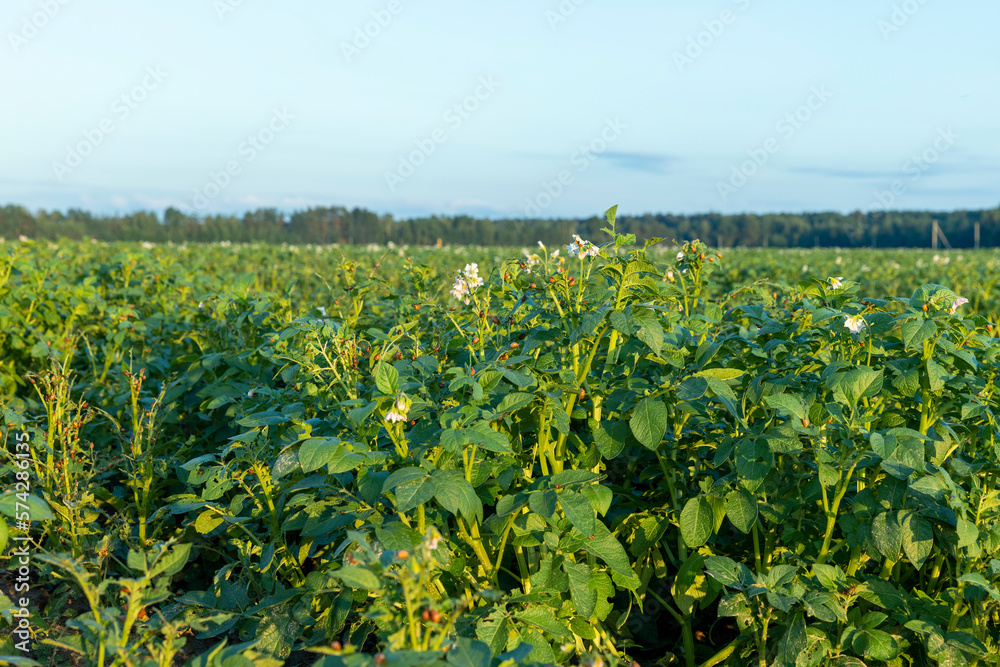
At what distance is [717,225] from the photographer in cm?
5950

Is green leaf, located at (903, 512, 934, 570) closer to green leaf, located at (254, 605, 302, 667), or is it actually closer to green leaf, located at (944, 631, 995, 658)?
green leaf, located at (944, 631, 995, 658)

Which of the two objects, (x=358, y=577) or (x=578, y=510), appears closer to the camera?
(x=358, y=577)

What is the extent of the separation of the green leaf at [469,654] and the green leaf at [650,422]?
76 cm

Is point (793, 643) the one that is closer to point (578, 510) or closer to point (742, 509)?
point (742, 509)

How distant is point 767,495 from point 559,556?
0.66 meters

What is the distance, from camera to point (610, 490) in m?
1.70

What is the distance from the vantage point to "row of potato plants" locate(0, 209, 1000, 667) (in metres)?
1.58

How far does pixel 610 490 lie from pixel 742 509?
1.28 feet

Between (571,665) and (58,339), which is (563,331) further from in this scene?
(58,339)

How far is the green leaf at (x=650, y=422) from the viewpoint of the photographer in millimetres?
1722

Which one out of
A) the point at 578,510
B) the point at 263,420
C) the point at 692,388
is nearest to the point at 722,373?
the point at 692,388

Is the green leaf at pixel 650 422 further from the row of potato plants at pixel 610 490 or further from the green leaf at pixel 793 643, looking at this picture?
the green leaf at pixel 793 643

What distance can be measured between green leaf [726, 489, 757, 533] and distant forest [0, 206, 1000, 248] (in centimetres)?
3326

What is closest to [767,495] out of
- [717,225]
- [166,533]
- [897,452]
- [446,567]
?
[897,452]
